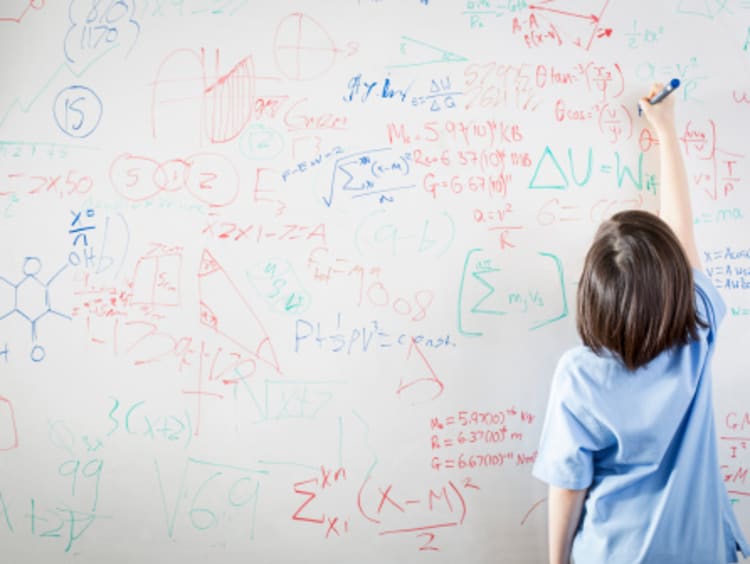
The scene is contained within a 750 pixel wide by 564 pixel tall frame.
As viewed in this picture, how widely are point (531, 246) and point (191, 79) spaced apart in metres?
0.92

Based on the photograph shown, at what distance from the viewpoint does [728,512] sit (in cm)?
114

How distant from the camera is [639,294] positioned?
1005 millimetres

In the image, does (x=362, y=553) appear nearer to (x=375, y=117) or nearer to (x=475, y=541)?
(x=475, y=541)

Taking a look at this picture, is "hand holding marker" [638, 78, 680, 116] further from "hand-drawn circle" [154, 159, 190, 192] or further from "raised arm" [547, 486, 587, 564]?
"hand-drawn circle" [154, 159, 190, 192]

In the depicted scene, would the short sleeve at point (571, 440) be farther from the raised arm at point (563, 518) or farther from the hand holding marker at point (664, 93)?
the hand holding marker at point (664, 93)

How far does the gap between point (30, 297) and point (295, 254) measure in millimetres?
652

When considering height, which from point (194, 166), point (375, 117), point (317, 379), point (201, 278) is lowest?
point (317, 379)

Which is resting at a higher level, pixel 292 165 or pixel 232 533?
pixel 292 165

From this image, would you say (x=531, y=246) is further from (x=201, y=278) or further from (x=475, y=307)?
(x=201, y=278)

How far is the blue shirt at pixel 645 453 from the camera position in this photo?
1.05m

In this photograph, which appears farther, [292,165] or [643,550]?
[292,165]

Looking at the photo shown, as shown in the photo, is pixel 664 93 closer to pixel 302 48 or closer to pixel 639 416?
pixel 639 416

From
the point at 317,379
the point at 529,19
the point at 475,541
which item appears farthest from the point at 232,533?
the point at 529,19

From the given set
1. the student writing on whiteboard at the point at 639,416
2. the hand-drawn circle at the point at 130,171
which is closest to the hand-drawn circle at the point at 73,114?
the hand-drawn circle at the point at 130,171
